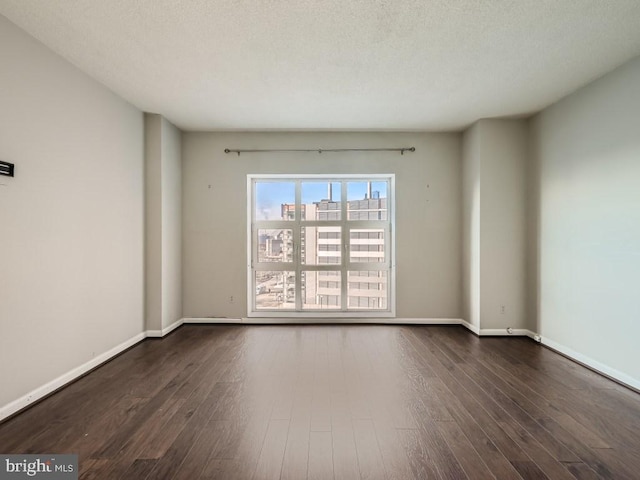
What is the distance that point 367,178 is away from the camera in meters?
4.67

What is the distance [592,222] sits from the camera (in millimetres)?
3037

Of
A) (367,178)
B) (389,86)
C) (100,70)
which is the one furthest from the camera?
(367,178)

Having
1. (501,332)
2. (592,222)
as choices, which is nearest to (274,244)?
(501,332)

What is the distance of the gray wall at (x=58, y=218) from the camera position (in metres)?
2.21

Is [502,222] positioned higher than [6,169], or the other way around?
[6,169]

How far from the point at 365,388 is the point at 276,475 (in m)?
1.14

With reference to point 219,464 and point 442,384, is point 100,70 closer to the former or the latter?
point 219,464

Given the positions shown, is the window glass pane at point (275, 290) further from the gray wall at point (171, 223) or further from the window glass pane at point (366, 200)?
the window glass pane at point (366, 200)

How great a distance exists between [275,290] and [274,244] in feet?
2.31

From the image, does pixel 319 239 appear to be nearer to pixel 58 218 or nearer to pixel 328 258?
pixel 328 258

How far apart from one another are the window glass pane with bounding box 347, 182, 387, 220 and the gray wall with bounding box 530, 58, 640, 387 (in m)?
1.94

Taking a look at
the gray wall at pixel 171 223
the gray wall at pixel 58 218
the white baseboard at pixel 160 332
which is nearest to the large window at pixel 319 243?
the gray wall at pixel 171 223

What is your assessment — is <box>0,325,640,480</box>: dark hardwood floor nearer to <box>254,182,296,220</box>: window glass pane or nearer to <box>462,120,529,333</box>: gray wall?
<box>462,120,529,333</box>: gray wall

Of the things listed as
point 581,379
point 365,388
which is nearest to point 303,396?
point 365,388
